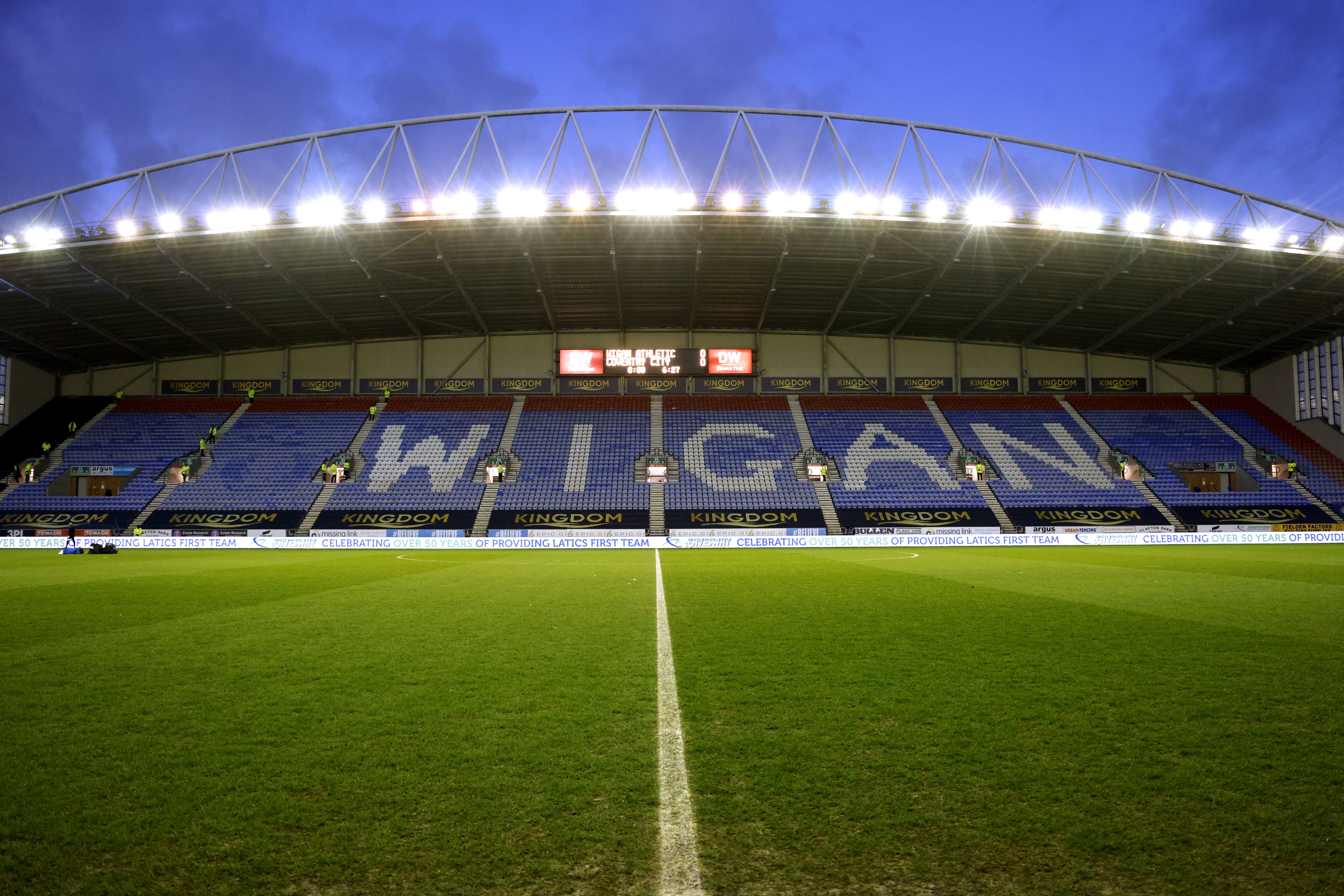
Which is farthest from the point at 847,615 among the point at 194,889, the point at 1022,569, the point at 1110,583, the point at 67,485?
the point at 67,485

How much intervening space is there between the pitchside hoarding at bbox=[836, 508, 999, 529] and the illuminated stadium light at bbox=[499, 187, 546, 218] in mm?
18429

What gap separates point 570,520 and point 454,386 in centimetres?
1419

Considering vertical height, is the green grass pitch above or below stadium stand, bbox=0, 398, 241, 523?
below

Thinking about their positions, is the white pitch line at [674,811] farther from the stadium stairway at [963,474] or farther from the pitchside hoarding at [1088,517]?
the pitchside hoarding at [1088,517]

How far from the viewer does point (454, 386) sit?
131 ft

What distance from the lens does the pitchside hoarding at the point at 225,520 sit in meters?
29.8

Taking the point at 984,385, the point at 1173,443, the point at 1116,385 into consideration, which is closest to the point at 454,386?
the point at 984,385

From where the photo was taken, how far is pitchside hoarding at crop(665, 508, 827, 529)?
30.1 metres

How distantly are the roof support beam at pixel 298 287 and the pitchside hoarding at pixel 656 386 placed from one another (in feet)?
51.6

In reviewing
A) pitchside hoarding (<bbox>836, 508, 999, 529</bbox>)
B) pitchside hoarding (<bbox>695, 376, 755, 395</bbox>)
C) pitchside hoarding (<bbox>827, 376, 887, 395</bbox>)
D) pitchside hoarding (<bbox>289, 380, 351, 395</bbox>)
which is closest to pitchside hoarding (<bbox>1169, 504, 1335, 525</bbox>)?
pitchside hoarding (<bbox>836, 508, 999, 529</bbox>)

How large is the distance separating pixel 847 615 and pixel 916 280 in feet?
93.2

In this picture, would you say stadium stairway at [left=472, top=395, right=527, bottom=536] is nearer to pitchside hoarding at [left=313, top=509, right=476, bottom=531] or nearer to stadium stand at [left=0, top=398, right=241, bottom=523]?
pitchside hoarding at [left=313, top=509, right=476, bottom=531]

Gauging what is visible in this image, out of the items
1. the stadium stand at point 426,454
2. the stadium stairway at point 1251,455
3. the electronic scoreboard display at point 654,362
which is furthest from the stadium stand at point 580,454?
the stadium stairway at point 1251,455

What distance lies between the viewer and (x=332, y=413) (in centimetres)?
3862
